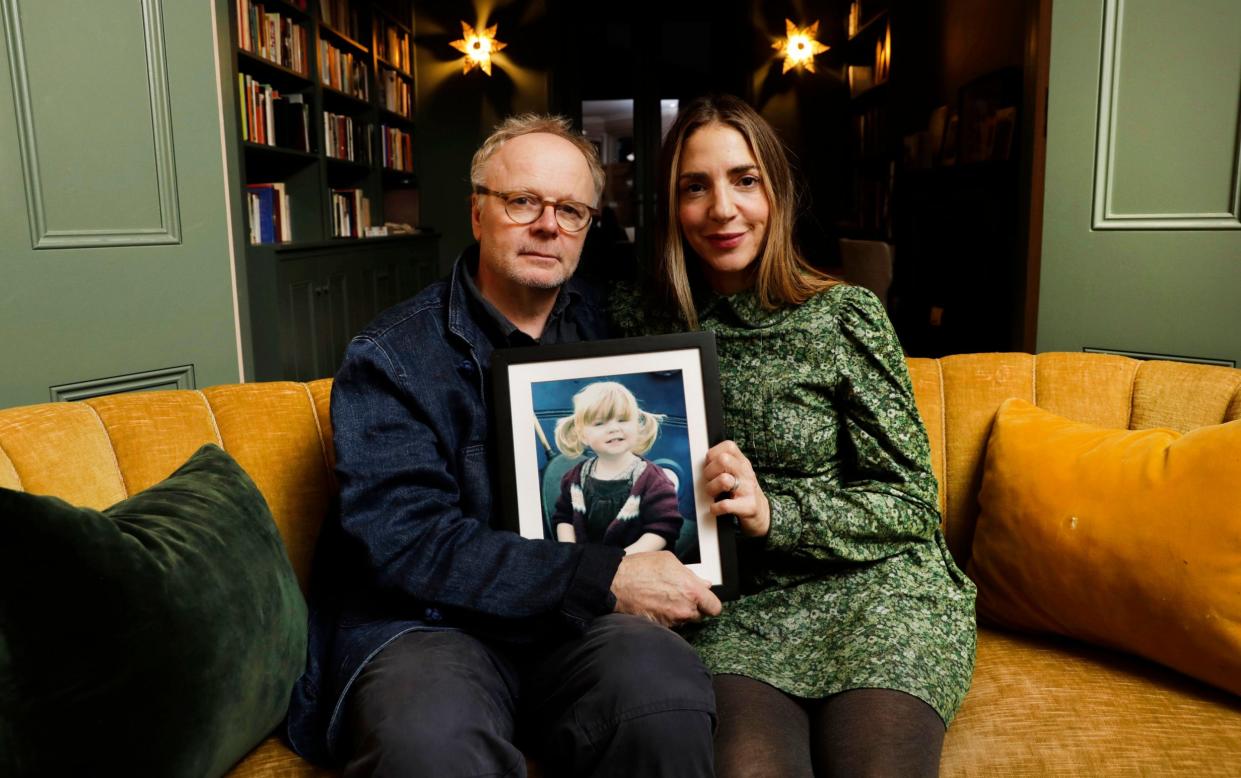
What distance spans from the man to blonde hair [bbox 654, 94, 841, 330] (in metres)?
0.17

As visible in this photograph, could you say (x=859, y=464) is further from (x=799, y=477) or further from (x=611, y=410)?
(x=611, y=410)

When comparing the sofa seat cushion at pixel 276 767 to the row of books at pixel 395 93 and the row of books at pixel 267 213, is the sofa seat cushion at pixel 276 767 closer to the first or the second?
the row of books at pixel 267 213

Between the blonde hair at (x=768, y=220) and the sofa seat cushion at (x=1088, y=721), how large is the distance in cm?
69

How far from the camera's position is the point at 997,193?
3.81 meters

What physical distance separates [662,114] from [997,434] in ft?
22.8

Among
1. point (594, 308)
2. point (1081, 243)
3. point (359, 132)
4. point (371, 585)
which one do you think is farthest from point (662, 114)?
point (371, 585)

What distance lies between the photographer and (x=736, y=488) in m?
1.29

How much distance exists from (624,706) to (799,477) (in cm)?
54

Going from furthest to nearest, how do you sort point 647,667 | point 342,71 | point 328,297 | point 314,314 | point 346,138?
point 346,138 < point 342,71 < point 328,297 < point 314,314 < point 647,667

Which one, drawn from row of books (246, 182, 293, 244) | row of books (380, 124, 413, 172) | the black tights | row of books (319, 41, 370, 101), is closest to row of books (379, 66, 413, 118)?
row of books (380, 124, 413, 172)

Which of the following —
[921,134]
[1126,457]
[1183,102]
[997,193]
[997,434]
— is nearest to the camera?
[1126,457]

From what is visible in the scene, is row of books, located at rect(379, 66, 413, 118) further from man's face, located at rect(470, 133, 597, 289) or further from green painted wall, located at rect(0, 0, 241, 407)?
man's face, located at rect(470, 133, 597, 289)

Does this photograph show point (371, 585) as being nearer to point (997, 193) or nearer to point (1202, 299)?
point (1202, 299)

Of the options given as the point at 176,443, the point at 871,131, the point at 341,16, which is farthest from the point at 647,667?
the point at 871,131
